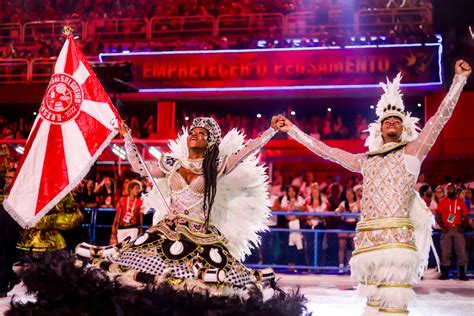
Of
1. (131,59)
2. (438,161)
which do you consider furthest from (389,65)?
(131,59)

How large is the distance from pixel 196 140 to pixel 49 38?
15.0m

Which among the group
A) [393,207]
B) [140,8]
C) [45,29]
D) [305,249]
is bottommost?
[305,249]

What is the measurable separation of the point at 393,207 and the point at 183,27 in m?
14.6

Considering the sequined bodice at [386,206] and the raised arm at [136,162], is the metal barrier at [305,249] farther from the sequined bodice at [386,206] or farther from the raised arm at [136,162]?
the sequined bodice at [386,206]

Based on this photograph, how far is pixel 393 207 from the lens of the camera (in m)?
4.90

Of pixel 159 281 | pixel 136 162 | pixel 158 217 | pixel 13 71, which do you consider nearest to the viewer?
pixel 159 281

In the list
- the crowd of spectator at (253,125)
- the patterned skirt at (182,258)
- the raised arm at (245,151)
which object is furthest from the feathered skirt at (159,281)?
the crowd of spectator at (253,125)

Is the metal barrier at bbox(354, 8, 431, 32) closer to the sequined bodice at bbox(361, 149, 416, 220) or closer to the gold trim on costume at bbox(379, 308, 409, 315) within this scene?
the sequined bodice at bbox(361, 149, 416, 220)

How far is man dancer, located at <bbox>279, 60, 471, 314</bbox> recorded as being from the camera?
475 centimetres

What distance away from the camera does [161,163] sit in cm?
557

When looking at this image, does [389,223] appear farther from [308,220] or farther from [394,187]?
A: [308,220]

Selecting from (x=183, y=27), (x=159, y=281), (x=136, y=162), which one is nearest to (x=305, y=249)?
(x=136, y=162)

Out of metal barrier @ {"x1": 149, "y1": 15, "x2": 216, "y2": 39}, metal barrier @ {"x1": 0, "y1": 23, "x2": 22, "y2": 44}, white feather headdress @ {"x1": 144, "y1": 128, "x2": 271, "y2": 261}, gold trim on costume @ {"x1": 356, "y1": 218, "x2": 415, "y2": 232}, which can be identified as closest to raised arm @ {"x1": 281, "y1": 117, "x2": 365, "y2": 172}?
white feather headdress @ {"x1": 144, "y1": 128, "x2": 271, "y2": 261}

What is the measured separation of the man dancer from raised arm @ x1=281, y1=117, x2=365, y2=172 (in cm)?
1
